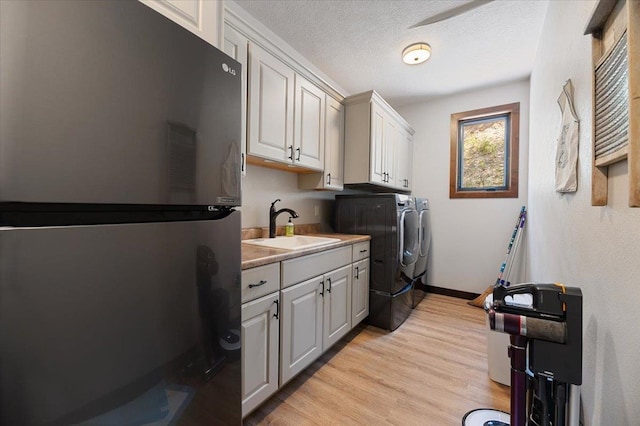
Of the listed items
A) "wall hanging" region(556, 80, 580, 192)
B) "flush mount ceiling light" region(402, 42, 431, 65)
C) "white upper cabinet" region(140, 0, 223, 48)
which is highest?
"flush mount ceiling light" region(402, 42, 431, 65)

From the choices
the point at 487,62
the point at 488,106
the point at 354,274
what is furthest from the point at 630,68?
the point at 488,106

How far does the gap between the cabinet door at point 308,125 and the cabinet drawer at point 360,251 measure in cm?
79

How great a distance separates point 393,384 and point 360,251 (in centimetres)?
103

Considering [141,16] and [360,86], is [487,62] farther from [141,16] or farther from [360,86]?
[141,16]

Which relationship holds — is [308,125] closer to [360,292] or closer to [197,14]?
[197,14]

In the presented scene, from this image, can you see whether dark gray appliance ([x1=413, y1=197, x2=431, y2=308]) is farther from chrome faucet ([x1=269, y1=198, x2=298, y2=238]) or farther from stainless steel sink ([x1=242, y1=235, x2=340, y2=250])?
chrome faucet ([x1=269, y1=198, x2=298, y2=238])

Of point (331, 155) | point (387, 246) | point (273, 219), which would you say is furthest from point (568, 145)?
point (273, 219)

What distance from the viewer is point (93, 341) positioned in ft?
1.92

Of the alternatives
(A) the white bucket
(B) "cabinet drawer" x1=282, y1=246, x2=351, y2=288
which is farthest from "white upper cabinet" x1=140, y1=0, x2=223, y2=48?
(A) the white bucket

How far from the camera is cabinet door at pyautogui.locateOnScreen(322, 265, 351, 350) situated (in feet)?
6.18

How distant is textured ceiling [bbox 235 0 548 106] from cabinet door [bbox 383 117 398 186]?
1.70 feet

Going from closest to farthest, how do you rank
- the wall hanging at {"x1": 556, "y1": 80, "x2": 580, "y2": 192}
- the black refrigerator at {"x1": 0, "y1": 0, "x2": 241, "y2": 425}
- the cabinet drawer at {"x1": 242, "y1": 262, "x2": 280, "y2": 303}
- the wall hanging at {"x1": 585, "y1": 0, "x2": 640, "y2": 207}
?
the black refrigerator at {"x1": 0, "y1": 0, "x2": 241, "y2": 425}
the wall hanging at {"x1": 585, "y1": 0, "x2": 640, "y2": 207}
the wall hanging at {"x1": 556, "y1": 80, "x2": 580, "y2": 192}
the cabinet drawer at {"x1": 242, "y1": 262, "x2": 280, "y2": 303}

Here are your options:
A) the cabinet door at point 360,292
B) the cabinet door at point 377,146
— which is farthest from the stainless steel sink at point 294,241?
the cabinet door at point 377,146

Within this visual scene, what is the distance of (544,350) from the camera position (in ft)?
2.84
